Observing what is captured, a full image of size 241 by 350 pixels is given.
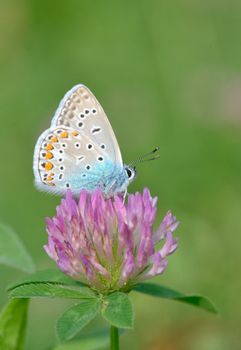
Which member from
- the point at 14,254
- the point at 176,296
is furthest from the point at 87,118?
the point at 176,296

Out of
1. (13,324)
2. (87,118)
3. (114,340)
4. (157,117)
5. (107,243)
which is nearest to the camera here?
(114,340)

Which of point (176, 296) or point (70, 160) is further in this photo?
point (70, 160)

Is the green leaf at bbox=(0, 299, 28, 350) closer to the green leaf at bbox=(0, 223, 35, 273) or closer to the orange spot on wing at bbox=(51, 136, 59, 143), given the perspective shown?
the green leaf at bbox=(0, 223, 35, 273)

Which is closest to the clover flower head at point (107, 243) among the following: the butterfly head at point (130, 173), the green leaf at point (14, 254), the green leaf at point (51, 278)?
the green leaf at point (51, 278)

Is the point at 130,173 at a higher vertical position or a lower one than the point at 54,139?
lower

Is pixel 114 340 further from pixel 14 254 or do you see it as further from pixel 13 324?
pixel 14 254

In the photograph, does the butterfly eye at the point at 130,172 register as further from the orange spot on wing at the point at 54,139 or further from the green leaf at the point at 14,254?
the green leaf at the point at 14,254

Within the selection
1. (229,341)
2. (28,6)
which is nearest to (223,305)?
(229,341)
